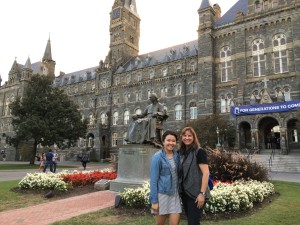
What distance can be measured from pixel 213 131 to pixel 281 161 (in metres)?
8.14

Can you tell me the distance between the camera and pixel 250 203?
8672 millimetres

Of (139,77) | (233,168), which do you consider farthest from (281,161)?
(139,77)

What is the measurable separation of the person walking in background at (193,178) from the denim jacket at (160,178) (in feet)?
0.84

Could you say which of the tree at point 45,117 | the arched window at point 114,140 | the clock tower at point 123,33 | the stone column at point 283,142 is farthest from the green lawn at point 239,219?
the clock tower at point 123,33

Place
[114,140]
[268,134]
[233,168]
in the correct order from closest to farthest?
[233,168] < [268,134] < [114,140]

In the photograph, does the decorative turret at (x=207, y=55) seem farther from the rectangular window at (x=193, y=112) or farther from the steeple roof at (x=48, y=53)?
the steeple roof at (x=48, y=53)

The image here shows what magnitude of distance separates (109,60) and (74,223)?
52696 mm

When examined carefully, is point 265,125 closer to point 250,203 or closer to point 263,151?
point 263,151

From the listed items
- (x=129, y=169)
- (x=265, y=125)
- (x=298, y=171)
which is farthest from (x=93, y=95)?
(x=129, y=169)

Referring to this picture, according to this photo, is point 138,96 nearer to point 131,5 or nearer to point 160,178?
point 131,5

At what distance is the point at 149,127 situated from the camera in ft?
38.4

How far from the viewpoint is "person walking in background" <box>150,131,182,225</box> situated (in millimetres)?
4586

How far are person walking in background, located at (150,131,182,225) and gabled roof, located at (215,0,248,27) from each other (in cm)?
3741

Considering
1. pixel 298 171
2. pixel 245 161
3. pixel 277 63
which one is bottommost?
pixel 298 171
